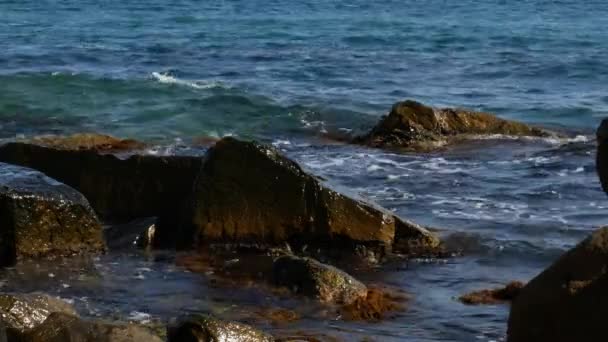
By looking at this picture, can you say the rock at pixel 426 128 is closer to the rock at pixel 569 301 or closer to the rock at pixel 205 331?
the rock at pixel 205 331

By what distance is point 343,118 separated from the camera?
20531 millimetres

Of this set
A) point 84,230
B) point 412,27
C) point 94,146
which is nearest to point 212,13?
point 412,27

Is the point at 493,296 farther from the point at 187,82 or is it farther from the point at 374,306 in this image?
the point at 187,82

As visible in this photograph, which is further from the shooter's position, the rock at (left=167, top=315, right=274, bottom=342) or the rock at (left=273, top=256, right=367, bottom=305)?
the rock at (left=273, top=256, right=367, bottom=305)

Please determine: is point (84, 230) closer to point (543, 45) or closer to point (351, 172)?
point (351, 172)

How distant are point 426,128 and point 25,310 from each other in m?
11.1

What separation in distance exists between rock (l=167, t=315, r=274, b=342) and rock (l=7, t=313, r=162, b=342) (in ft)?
0.45

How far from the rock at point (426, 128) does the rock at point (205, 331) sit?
10176 mm

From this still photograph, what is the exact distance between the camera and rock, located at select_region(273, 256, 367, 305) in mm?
9547

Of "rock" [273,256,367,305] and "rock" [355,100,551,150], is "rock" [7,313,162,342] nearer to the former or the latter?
"rock" [273,256,367,305]

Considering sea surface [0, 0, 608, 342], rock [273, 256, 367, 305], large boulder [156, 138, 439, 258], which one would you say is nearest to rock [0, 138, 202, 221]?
large boulder [156, 138, 439, 258]

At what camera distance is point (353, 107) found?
70.9 feet

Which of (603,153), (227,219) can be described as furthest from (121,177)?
(603,153)

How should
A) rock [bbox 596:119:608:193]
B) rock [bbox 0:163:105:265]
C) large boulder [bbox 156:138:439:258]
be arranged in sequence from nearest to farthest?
rock [bbox 596:119:608:193]
rock [bbox 0:163:105:265]
large boulder [bbox 156:138:439:258]
